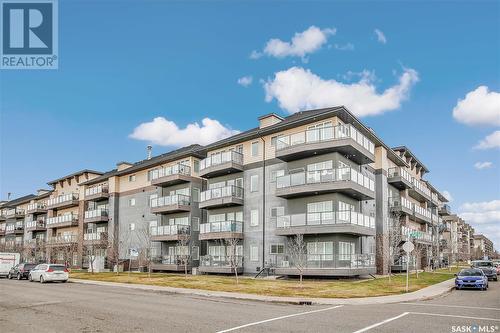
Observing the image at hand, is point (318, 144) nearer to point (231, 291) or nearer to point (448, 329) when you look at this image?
point (231, 291)

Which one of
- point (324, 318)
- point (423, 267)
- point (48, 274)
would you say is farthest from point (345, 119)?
point (423, 267)

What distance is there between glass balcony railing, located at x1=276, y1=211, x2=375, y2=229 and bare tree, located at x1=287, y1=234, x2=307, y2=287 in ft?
3.63

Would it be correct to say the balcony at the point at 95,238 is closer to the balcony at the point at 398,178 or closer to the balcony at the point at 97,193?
the balcony at the point at 97,193

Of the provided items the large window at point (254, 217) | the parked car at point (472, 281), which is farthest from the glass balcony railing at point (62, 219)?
the parked car at point (472, 281)

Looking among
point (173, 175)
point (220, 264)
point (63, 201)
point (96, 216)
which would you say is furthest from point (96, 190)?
point (220, 264)

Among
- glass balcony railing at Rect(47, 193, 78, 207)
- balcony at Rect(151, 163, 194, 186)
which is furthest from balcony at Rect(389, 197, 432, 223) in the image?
glass balcony railing at Rect(47, 193, 78, 207)

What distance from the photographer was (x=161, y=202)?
4756 cm

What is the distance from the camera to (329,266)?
33219mm

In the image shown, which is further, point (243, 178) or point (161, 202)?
point (161, 202)

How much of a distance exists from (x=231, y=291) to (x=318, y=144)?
13272 mm

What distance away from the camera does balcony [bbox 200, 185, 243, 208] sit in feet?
134

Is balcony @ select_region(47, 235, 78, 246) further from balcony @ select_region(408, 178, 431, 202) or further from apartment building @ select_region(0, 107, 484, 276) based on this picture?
balcony @ select_region(408, 178, 431, 202)

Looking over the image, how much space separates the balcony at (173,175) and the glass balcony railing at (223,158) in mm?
3844

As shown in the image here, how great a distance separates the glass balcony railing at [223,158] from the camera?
136ft
